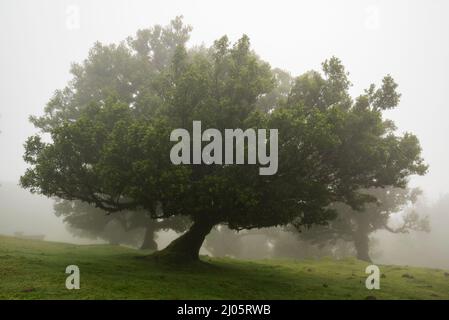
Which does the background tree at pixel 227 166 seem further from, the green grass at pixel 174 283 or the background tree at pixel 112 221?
the background tree at pixel 112 221

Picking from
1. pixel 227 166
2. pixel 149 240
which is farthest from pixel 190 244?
pixel 149 240

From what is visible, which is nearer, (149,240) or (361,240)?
(149,240)

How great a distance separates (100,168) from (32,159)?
706cm

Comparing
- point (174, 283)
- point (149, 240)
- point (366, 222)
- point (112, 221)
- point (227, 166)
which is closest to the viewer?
point (174, 283)

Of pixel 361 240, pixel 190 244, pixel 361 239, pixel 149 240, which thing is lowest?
pixel 361 240

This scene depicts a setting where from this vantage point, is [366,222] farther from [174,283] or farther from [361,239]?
[174,283]

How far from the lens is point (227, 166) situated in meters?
22.7

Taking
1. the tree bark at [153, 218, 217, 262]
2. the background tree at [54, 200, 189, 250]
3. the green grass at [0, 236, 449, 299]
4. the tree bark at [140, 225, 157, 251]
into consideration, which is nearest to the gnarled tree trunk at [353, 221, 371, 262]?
the green grass at [0, 236, 449, 299]

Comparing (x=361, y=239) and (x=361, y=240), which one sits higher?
(x=361, y=239)

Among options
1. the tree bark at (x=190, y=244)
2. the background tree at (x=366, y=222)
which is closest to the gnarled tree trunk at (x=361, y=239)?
the background tree at (x=366, y=222)

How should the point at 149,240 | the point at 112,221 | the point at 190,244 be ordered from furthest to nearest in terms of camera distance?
1. the point at 112,221
2. the point at 149,240
3. the point at 190,244

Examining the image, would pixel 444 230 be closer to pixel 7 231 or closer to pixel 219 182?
pixel 219 182

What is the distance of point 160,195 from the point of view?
22.2 meters
